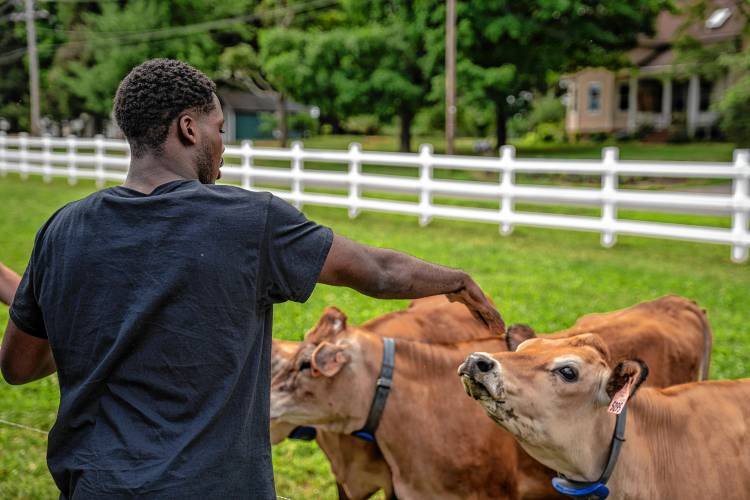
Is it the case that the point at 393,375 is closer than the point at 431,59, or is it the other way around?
the point at 393,375

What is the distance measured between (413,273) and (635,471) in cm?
149

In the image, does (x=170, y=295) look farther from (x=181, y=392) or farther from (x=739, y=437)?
(x=739, y=437)

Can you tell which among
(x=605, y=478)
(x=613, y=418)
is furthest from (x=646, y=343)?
(x=605, y=478)

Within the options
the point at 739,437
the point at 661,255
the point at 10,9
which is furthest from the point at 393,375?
the point at 10,9

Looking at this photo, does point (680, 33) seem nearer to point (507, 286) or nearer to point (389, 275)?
point (507, 286)

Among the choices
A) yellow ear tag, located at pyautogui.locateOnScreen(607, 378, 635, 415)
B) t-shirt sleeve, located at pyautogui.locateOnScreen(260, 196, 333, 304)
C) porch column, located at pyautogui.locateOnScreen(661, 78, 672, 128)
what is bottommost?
yellow ear tag, located at pyautogui.locateOnScreen(607, 378, 635, 415)

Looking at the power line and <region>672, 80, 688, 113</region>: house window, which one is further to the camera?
<region>672, 80, 688, 113</region>: house window

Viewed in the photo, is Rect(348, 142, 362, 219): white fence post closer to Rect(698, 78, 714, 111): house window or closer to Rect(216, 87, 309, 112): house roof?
Rect(698, 78, 714, 111): house window

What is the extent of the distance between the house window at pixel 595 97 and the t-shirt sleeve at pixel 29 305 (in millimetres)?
46647

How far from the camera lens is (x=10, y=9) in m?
47.6

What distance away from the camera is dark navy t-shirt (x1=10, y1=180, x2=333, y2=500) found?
2238 mm

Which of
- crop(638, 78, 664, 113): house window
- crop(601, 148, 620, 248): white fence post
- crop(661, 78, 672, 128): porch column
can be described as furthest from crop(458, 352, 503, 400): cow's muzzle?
crop(638, 78, 664, 113): house window

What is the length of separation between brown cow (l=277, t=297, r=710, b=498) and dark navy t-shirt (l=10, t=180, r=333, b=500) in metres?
1.96

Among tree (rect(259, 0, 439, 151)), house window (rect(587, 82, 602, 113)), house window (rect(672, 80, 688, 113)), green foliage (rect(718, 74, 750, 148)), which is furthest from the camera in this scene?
house window (rect(587, 82, 602, 113))
